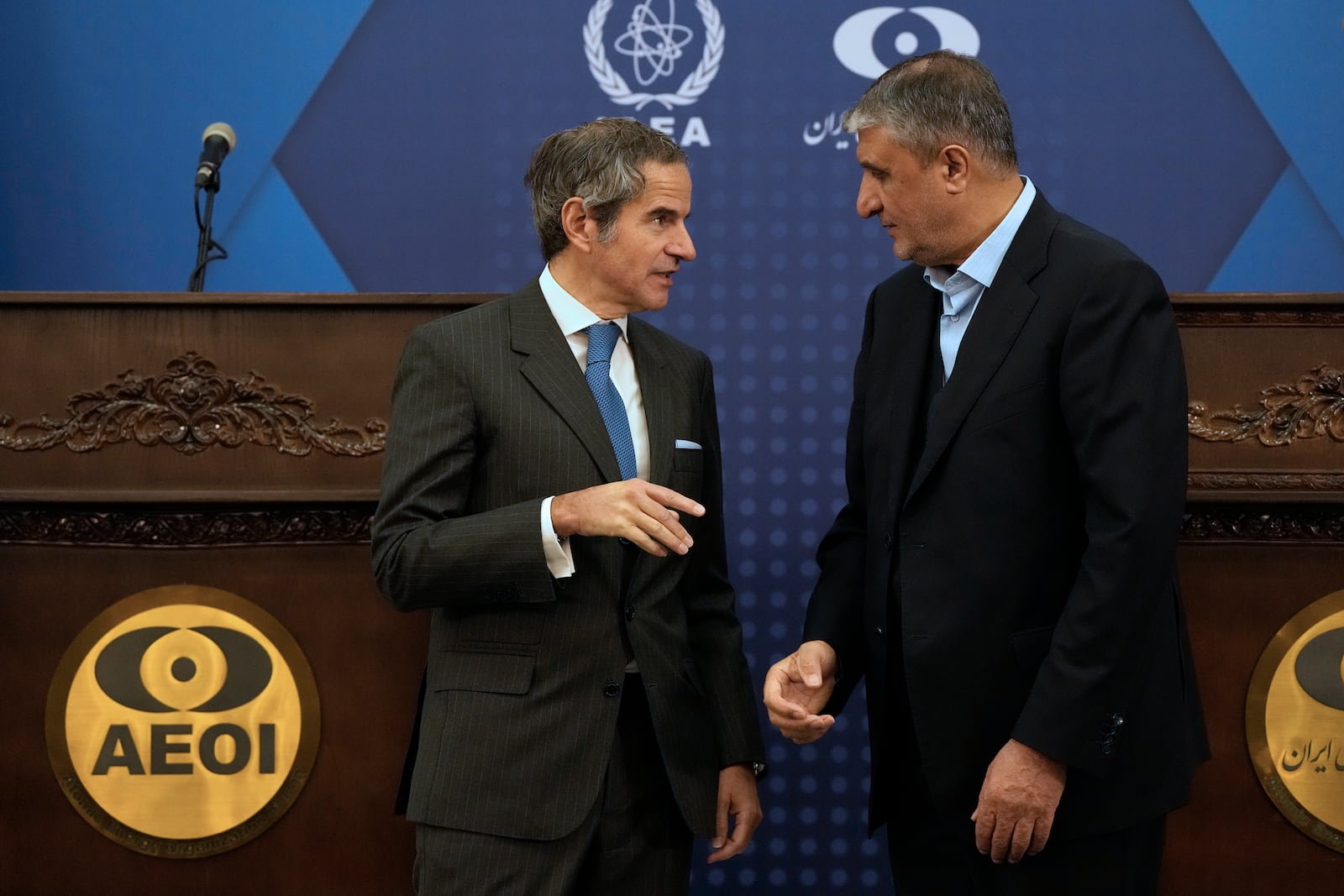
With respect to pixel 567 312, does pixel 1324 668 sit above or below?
below

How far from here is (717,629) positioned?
7.05 ft

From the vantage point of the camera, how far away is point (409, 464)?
6.18 feet

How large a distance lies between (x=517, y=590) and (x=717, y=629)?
1.42ft

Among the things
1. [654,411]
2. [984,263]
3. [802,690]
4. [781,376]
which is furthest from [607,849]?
[781,376]

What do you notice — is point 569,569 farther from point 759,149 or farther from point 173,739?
point 759,149

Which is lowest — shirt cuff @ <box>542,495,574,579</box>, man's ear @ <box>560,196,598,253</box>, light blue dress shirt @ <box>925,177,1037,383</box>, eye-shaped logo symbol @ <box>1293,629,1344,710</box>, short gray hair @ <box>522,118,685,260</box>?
eye-shaped logo symbol @ <box>1293,629,1344,710</box>

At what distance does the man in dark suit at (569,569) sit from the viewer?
185 centimetres

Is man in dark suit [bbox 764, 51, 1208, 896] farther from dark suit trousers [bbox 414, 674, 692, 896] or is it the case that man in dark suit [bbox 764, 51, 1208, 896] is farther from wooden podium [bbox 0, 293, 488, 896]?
wooden podium [bbox 0, 293, 488, 896]

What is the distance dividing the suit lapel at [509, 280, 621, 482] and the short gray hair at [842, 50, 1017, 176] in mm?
593

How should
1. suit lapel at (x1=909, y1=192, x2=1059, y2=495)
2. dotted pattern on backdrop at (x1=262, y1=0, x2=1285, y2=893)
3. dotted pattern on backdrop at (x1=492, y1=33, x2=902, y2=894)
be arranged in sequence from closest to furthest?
suit lapel at (x1=909, y1=192, x2=1059, y2=495), dotted pattern on backdrop at (x1=492, y1=33, x2=902, y2=894), dotted pattern on backdrop at (x1=262, y1=0, x2=1285, y2=893)

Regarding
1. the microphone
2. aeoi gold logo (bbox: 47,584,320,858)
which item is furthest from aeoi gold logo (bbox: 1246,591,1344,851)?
the microphone

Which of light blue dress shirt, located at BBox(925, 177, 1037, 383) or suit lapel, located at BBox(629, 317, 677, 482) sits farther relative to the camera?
suit lapel, located at BBox(629, 317, 677, 482)

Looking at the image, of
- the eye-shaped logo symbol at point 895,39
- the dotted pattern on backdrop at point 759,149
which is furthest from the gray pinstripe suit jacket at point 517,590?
the eye-shaped logo symbol at point 895,39

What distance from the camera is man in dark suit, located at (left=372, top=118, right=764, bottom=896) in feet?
6.06
